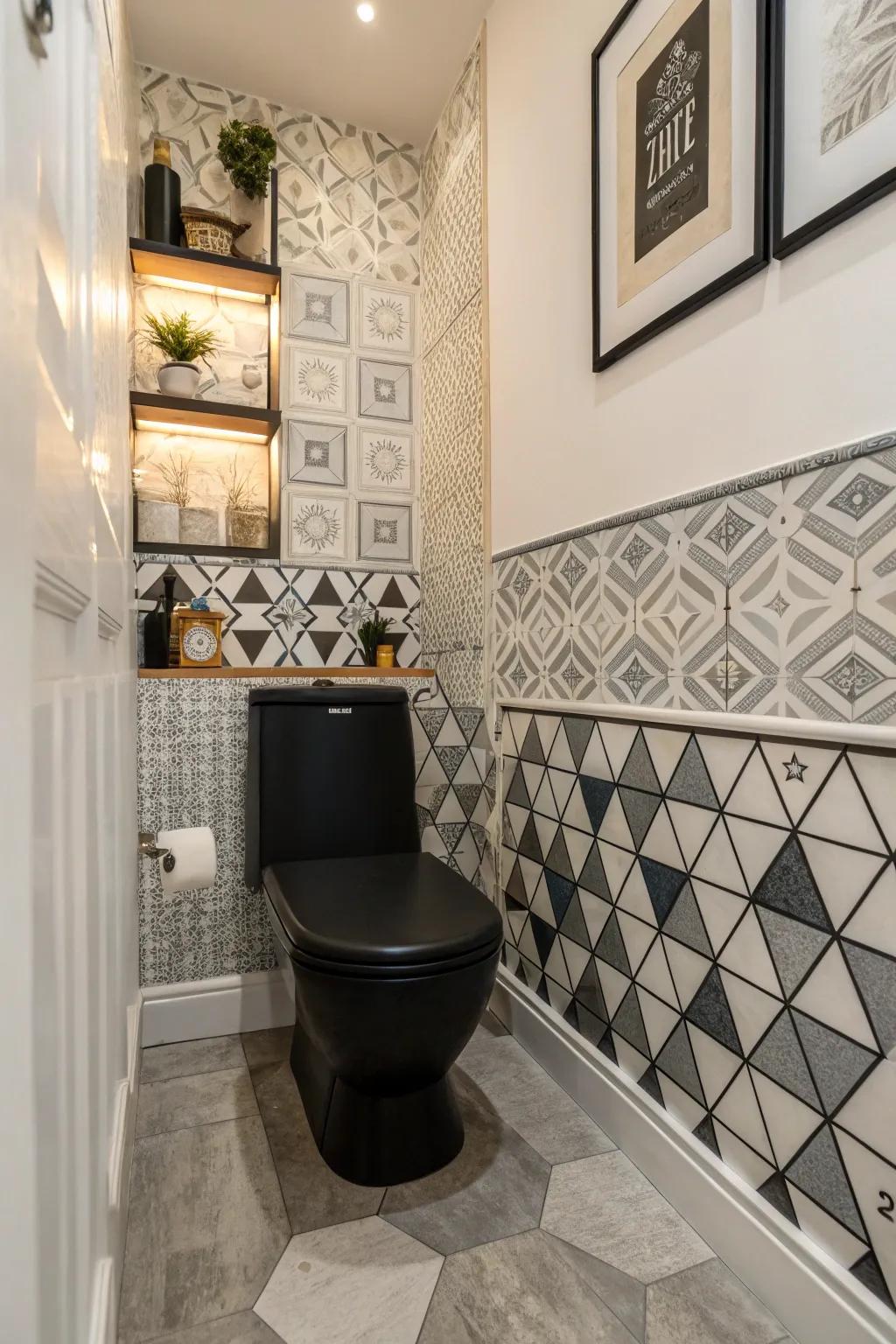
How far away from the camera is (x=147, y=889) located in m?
1.71

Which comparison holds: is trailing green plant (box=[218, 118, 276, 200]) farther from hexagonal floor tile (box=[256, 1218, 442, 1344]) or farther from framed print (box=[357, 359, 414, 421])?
hexagonal floor tile (box=[256, 1218, 442, 1344])

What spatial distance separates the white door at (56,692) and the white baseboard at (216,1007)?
812 millimetres

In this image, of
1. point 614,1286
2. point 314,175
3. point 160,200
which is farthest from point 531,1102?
point 314,175

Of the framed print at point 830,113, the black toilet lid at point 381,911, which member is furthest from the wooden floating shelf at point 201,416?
the framed print at point 830,113

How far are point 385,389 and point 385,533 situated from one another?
48cm

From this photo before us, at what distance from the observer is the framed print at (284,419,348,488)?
230 centimetres

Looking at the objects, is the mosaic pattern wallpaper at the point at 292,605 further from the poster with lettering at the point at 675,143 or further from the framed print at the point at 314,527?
the poster with lettering at the point at 675,143

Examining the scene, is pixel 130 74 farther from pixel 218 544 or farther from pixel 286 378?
pixel 218 544

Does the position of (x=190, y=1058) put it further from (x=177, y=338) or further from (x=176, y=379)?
(x=177, y=338)

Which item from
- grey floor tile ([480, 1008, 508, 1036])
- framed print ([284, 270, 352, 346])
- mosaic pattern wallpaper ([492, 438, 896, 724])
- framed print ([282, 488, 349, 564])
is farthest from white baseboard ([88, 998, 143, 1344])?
framed print ([284, 270, 352, 346])

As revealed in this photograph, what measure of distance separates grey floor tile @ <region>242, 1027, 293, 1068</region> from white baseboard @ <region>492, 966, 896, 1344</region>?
60 cm

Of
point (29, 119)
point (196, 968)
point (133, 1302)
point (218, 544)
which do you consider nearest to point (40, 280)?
point (29, 119)

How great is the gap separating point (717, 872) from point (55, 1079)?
3.08ft

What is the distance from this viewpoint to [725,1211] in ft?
3.56
